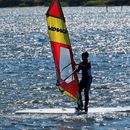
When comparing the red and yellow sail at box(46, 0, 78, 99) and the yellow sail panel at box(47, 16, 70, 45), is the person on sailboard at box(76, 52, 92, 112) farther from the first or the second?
the yellow sail panel at box(47, 16, 70, 45)

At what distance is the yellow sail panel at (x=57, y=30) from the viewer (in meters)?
24.5

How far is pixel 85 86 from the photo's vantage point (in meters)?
24.2

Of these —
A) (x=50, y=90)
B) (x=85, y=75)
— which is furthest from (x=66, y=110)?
(x=50, y=90)

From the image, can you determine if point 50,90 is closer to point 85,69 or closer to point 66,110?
point 66,110

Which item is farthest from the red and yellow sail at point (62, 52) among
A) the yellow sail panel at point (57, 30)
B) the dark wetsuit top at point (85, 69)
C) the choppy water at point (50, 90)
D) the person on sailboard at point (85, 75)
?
the choppy water at point (50, 90)

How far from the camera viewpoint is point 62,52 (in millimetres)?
24891

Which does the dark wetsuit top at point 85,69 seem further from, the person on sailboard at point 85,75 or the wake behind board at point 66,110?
the wake behind board at point 66,110

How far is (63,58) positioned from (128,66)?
19.2 m

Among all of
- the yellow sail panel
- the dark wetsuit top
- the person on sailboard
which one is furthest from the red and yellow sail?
the dark wetsuit top

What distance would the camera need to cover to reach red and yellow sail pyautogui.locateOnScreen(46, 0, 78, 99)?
24.5 meters

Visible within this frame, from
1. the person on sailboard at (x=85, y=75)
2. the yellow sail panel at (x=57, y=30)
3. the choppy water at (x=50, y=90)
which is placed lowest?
the choppy water at (x=50, y=90)

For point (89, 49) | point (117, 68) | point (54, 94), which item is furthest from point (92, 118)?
point (89, 49)

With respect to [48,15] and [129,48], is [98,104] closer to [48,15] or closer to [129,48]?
[48,15]

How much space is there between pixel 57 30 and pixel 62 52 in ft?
2.91
